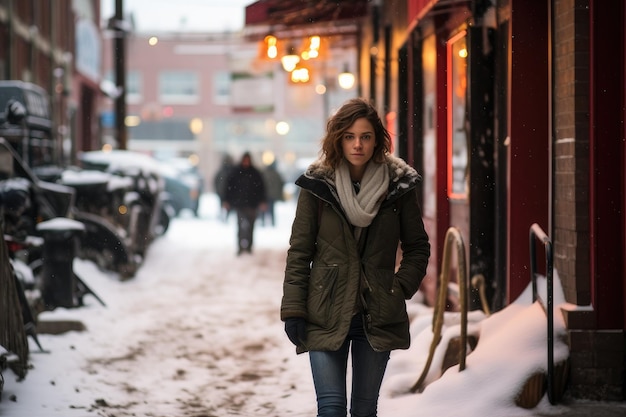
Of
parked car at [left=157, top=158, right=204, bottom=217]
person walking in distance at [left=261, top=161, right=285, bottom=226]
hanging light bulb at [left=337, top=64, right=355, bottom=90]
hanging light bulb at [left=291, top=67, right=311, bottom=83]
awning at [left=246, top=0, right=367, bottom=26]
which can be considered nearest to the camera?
awning at [left=246, top=0, right=367, bottom=26]

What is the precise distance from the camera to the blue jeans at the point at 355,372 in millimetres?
4586

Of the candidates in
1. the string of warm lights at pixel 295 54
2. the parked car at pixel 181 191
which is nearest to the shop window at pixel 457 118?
the string of warm lights at pixel 295 54

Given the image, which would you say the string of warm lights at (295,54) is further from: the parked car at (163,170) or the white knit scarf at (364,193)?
the white knit scarf at (364,193)

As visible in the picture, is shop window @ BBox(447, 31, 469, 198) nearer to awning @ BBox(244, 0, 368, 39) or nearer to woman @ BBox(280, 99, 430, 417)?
awning @ BBox(244, 0, 368, 39)

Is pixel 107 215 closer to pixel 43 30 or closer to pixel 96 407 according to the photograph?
pixel 96 407

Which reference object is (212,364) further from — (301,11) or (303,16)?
(303,16)

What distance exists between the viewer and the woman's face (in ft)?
15.2

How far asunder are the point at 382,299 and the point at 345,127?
734 mm

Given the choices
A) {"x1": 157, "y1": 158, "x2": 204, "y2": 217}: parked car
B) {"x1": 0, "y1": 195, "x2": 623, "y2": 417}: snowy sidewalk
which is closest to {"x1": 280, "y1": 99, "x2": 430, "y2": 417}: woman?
{"x1": 0, "y1": 195, "x2": 623, "y2": 417}: snowy sidewalk

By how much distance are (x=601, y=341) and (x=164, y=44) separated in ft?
196

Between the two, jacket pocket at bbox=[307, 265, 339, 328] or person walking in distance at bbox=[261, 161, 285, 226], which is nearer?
jacket pocket at bbox=[307, 265, 339, 328]

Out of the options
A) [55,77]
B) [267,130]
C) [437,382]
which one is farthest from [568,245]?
[267,130]

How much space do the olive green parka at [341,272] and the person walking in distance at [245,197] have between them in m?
15.6

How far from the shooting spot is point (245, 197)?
20.8 m
